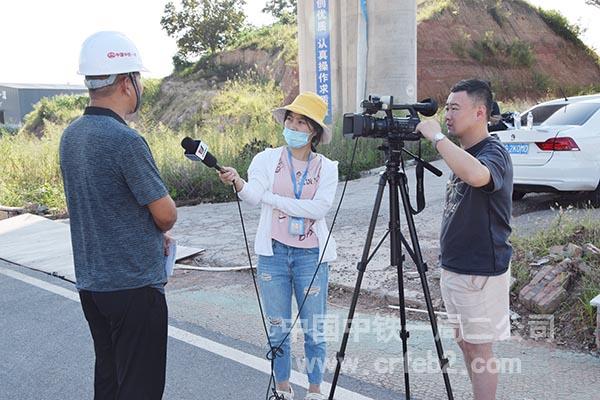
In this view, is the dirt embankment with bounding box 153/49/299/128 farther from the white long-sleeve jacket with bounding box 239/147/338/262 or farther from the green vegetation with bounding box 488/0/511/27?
the white long-sleeve jacket with bounding box 239/147/338/262

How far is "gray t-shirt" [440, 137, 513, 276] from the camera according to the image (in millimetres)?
2730

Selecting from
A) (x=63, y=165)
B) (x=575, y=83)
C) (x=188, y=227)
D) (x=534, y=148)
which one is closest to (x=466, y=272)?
(x=63, y=165)

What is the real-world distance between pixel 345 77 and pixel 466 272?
15.2 meters

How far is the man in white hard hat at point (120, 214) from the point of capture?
7.29 ft

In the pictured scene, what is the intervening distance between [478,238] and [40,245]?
662 centimetres

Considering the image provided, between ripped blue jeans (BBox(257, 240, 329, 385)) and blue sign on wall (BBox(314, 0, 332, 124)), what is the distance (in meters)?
12.9

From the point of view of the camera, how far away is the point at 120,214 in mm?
2283

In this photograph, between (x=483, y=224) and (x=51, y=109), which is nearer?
(x=483, y=224)

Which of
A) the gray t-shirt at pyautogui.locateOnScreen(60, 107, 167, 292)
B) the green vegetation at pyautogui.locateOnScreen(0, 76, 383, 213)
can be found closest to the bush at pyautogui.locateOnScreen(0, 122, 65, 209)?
the green vegetation at pyautogui.locateOnScreen(0, 76, 383, 213)

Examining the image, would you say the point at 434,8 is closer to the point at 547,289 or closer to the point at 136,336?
the point at 547,289

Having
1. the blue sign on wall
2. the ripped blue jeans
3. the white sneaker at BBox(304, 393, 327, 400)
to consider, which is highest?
the blue sign on wall

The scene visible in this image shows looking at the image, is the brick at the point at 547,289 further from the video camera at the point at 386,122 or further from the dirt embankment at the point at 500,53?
the dirt embankment at the point at 500,53

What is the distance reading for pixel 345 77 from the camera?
1744cm

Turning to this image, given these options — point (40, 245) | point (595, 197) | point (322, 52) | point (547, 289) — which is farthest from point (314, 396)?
point (322, 52)
